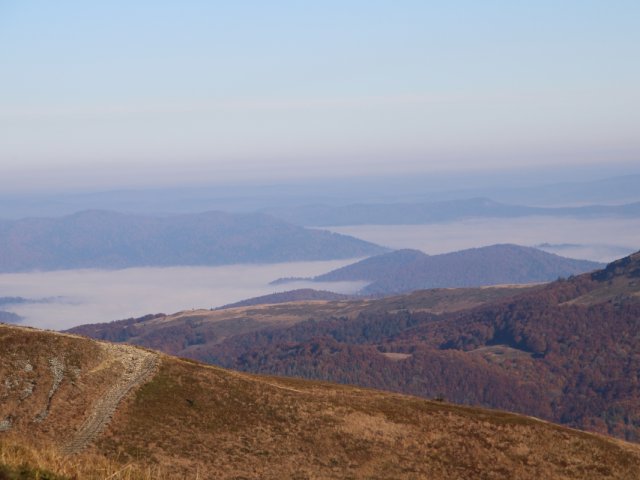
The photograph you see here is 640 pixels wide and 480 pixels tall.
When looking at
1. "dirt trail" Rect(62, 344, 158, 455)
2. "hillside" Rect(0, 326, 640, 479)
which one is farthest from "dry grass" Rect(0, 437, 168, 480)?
"dirt trail" Rect(62, 344, 158, 455)

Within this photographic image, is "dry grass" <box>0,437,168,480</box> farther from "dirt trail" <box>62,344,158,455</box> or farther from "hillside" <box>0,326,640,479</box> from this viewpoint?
"dirt trail" <box>62,344,158,455</box>

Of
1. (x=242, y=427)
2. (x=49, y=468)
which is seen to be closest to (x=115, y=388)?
(x=242, y=427)

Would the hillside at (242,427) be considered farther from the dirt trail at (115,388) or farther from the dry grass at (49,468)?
the dry grass at (49,468)

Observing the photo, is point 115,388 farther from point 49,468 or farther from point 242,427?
point 49,468

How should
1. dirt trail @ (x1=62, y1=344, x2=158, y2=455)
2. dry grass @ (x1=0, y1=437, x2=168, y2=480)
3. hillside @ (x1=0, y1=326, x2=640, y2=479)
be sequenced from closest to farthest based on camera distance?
dry grass @ (x1=0, y1=437, x2=168, y2=480), hillside @ (x1=0, y1=326, x2=640, y2=479), dirt trail @ (x1=62, y1=344, x2=158, y2=455)

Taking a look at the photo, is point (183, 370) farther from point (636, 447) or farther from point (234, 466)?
point (636, 447)

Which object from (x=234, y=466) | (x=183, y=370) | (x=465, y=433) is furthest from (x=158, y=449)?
(x=465, y=433)

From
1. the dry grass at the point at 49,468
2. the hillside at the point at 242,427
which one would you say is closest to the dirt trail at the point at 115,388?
the hillside at the point at 242,427
